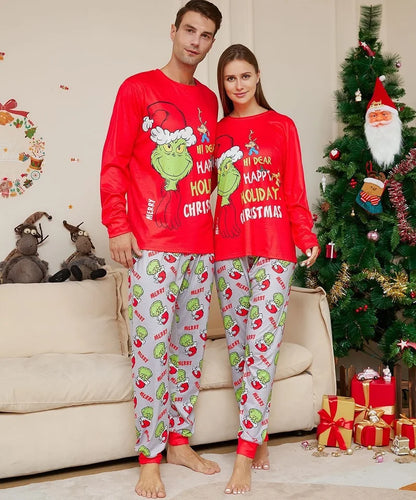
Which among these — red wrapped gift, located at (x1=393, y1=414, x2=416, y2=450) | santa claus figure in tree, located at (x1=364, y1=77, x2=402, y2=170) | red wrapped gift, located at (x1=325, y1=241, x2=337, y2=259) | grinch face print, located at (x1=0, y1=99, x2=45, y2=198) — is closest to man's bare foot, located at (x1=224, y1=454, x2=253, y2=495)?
red wrapped gift, located at (x1=393, y1=414, x2=416, y2=450)

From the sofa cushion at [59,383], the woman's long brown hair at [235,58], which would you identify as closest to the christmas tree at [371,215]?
the woman's long brown hair at [235,58]

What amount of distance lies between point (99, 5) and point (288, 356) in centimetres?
206

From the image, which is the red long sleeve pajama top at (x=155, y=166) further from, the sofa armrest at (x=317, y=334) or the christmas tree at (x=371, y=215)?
the christmas tree at (x=371, y=215)

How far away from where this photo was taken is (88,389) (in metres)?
2.42

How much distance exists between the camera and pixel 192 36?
220 cm

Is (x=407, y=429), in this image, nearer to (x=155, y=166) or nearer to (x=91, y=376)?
(x=91, y=376)

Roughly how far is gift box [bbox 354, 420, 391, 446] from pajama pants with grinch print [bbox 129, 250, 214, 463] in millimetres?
794

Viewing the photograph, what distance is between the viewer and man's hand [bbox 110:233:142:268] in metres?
2.16

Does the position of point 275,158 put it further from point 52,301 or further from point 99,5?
point 99,5

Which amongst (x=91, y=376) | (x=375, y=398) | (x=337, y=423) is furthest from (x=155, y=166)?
(x=375, y=398)

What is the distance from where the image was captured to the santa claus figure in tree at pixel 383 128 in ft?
10.3

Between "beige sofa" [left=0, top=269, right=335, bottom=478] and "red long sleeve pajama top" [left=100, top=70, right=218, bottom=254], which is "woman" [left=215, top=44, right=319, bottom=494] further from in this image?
"beige sofa" [left=0, top=269, right=335, bottom=478]

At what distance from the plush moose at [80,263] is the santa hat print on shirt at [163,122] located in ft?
3.21

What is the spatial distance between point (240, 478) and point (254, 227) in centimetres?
86
